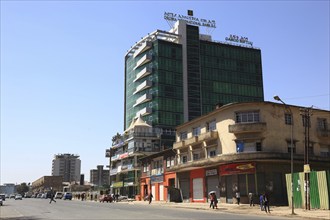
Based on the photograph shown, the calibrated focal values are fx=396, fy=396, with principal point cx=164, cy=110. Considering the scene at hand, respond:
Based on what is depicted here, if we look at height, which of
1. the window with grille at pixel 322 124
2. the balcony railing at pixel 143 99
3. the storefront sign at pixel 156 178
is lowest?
the storefront sign at pixel 156 178

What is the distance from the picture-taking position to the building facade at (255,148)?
41656 mm

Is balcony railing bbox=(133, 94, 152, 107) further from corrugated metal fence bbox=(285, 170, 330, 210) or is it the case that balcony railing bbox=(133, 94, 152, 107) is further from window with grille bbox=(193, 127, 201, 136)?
corrugated metal fence bbox=(285, 170, 330, 210)

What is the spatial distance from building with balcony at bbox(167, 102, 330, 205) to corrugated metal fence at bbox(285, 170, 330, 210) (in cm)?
506

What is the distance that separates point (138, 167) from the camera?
82.9 m

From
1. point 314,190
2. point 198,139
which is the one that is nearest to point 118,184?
point 198,139

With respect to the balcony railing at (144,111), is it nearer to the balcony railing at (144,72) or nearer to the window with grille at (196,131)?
the balcony railing at (144,72)

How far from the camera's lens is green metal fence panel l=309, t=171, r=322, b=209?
105ft

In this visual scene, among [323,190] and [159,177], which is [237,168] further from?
[159,177]

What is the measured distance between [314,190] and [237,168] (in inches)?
450

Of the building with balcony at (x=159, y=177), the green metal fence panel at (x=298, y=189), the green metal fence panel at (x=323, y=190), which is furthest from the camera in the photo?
the building with balcony at (x=159, y=177)

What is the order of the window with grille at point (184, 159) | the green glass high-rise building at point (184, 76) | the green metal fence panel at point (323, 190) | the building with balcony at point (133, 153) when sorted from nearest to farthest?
the green metal fence panel at point (323, 190), the window with grille at point (184, 159), the building with balcony at point (133, 153), the green glass high-rise building at point (184, 76)

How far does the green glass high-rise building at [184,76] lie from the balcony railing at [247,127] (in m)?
54.1

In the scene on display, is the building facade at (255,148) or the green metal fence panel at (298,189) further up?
the building facade at (255,148)

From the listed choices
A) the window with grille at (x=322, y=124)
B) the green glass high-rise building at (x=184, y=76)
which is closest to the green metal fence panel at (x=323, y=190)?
the window with grille at (x=322, y=124)
